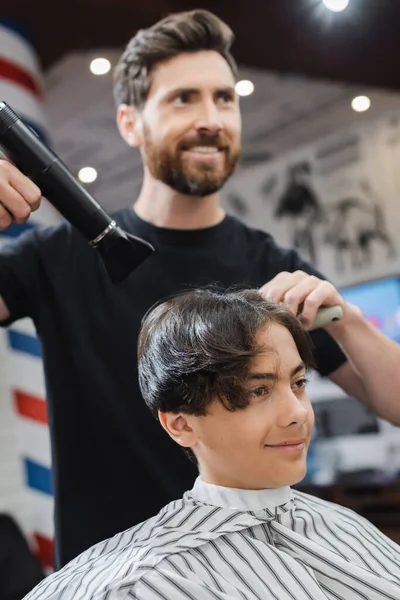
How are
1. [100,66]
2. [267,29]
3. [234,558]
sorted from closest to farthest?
[234,558] → [267,29] → [100,66]

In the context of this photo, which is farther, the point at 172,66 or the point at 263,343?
the point at 172,66

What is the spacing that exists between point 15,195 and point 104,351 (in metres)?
0.42

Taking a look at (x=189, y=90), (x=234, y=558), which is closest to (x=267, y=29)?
(x=189, y=90)

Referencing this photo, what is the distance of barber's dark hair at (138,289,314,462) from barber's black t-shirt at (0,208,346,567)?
7.1 inches

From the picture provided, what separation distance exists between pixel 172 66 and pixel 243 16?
2183mm

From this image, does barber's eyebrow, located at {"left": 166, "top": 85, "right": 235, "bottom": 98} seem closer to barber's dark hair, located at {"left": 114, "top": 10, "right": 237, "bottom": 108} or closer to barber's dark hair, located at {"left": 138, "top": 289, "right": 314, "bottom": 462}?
barber's dark hair, located at {"left": 114, "top": 10, "right": 237, "bottom": 108}

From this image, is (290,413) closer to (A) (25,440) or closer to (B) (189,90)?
(B) (189,90)

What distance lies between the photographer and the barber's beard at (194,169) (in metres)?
1.46

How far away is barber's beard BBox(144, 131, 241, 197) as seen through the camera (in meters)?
1.46

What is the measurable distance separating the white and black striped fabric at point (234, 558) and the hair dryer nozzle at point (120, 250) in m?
0.38

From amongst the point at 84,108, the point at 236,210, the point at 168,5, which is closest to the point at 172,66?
the point at 168,5

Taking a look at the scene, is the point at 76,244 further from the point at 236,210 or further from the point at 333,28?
the point at 236,210

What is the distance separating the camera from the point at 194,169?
1.47 meters

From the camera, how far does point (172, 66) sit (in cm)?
155
